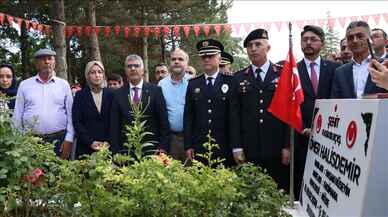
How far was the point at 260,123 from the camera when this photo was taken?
136 inches

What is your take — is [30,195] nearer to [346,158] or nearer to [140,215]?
[140,215]

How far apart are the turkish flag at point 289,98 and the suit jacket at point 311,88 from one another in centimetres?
41

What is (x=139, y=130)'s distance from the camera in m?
2.22

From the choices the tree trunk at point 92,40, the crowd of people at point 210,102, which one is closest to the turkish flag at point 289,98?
the crowd of people at point 210,102

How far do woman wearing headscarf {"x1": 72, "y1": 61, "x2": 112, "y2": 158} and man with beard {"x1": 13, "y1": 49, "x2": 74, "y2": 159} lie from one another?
0.66 feet

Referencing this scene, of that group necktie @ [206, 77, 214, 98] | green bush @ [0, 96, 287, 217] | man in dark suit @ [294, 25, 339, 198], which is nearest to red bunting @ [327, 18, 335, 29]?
man in dark suit @ [294, 25, 339, 198]

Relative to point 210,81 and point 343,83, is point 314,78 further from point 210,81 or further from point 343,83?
point 210,81

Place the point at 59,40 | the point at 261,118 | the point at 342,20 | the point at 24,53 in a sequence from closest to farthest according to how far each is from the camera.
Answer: the point at 261,118 → the point at 59,40 → the point at 342,20 → the point at 24,53

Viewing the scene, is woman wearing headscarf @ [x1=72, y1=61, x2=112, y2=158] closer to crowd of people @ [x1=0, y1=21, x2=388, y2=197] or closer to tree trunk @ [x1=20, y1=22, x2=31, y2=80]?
crowd of people @ [x1=0, y1=21, x2=388, y2=197]

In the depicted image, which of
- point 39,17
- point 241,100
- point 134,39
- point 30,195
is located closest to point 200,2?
point 134,39

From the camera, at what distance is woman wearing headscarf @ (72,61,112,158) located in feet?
13.6

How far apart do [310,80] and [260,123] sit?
0.56 m

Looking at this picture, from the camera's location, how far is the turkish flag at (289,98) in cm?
306

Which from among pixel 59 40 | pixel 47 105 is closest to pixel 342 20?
pixel 59 40
